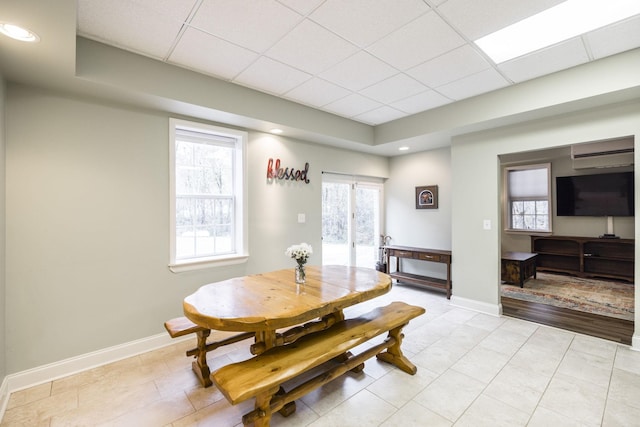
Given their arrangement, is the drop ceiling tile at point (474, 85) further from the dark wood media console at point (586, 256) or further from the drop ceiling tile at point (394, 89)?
the dark wood media console at point (586, 256)

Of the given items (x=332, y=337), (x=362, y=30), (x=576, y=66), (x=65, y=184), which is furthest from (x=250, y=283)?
(x=576, y=66)

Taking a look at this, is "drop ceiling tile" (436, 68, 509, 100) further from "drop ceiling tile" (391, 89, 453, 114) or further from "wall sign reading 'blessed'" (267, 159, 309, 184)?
"wall sign reading 'blessed'" (267, 159, 309, 184)

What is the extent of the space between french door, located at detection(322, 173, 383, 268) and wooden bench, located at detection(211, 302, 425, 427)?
229 cm

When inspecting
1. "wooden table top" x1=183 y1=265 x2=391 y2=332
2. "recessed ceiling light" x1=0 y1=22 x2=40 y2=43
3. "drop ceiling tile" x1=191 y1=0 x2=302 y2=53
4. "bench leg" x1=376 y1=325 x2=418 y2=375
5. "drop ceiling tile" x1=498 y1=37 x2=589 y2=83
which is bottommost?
"bench leg" x1=376 y1=325 x2=418 y2=375

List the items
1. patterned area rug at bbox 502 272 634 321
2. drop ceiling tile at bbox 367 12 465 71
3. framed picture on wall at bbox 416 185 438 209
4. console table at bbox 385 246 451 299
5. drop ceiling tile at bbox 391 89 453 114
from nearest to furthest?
1. drop ceiling tile at bbox 367 12 465 71
2. drop ceiling tile at bbox 391 89 453 114
3. patterned area rug at bbox 502 272 634 321
4. console table at bbox 385 246 451 299
5. framed picture on wall at bbox 416 185 438 209

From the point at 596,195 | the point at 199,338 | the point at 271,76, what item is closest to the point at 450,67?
the point at 271,76

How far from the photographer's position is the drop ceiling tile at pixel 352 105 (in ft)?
11.7

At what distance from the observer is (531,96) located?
306cm

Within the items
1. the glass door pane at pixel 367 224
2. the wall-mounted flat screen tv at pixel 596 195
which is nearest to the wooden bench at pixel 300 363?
the glass door pane at pixel 367 224

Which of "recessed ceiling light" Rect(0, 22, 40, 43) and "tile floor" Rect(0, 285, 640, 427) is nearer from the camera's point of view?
"recessed ceiling light" Rect(0, 22, 40, 43)

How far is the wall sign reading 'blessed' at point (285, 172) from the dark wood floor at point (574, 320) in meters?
3.37

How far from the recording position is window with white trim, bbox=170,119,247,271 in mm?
3225

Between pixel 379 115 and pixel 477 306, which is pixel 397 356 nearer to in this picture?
pixel 477 306

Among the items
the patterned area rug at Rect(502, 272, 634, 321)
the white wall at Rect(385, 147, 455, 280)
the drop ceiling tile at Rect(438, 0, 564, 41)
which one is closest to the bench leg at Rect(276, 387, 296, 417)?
the drop ceiling tile at Rect(438, 0, 564, 41)
